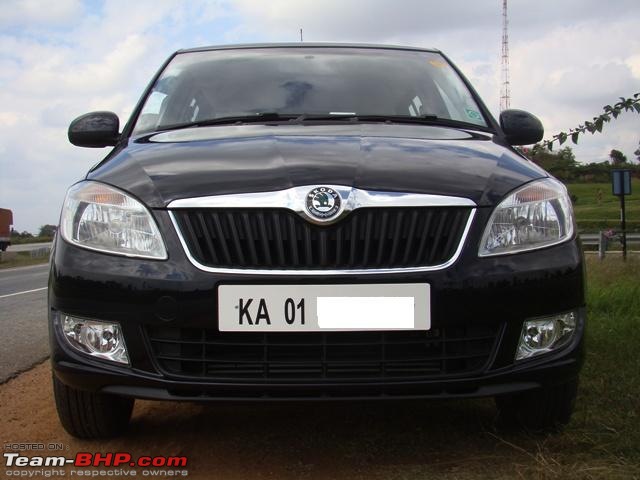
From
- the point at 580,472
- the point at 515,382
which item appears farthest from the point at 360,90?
the point at 580,472

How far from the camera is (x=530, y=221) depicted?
269 centimetres

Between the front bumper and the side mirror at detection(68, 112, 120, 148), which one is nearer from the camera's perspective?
the front bumper

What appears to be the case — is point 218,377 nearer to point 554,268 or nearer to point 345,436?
point 345,436

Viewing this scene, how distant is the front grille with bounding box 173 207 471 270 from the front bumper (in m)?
0.05

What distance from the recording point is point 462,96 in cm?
397

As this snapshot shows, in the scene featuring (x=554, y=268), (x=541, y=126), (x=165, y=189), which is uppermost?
(x=541, y=126)

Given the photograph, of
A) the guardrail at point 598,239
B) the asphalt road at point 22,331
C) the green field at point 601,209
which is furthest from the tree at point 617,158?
the asphalt road at point 22,331

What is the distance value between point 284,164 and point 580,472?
4.50 ft

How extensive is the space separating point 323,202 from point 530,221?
0.72 m

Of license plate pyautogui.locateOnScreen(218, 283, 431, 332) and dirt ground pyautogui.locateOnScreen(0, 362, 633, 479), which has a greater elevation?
license plate pyautogui.locateOnScreen(218, 283, 431, 332)

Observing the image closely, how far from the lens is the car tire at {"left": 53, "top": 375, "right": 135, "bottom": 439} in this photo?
296 cm

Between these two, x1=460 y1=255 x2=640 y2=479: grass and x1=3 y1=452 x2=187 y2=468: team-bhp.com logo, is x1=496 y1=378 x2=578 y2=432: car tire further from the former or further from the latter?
x1=3 y1=452 x2=187 y2=468: team-bhp.com logo

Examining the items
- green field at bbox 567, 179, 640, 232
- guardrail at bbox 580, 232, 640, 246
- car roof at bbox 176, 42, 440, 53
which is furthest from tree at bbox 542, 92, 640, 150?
green field at bbox 567, 179, 640, 232

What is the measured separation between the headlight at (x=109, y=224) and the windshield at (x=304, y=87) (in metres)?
0.94
